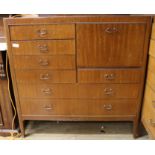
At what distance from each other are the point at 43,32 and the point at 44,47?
0.11m

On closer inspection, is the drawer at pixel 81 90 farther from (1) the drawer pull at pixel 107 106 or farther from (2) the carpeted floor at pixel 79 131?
(2) the carpeted floor at pixel 79 131

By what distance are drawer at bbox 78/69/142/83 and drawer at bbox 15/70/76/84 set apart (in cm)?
8

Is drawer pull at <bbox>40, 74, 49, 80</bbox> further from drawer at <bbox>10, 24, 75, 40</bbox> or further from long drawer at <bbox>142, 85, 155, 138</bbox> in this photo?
long drawer at <bbox>142, 85, 155, 138</bbox>

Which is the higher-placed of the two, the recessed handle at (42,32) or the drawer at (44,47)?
the recessed handle at (42,32)

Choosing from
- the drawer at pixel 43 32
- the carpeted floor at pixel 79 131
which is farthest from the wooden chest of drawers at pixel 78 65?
the carpeted floor at pixel 79 131

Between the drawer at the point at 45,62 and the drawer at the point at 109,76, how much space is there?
0.11 metres

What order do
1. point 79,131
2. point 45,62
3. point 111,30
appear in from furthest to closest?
point 79,131 < point 45,62 < point 111,30

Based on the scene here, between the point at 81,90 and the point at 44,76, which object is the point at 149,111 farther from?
the point at 44,76

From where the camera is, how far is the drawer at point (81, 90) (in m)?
1.40

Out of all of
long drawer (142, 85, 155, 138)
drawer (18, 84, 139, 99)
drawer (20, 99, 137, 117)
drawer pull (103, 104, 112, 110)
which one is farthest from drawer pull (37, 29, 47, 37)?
long drawer (142, 85, 155, 138)

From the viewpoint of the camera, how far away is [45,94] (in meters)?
1.44

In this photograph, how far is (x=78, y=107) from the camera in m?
1.47

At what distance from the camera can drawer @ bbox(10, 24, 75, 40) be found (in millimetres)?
1237

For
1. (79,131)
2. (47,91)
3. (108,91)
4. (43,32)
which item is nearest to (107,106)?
(108,91)
